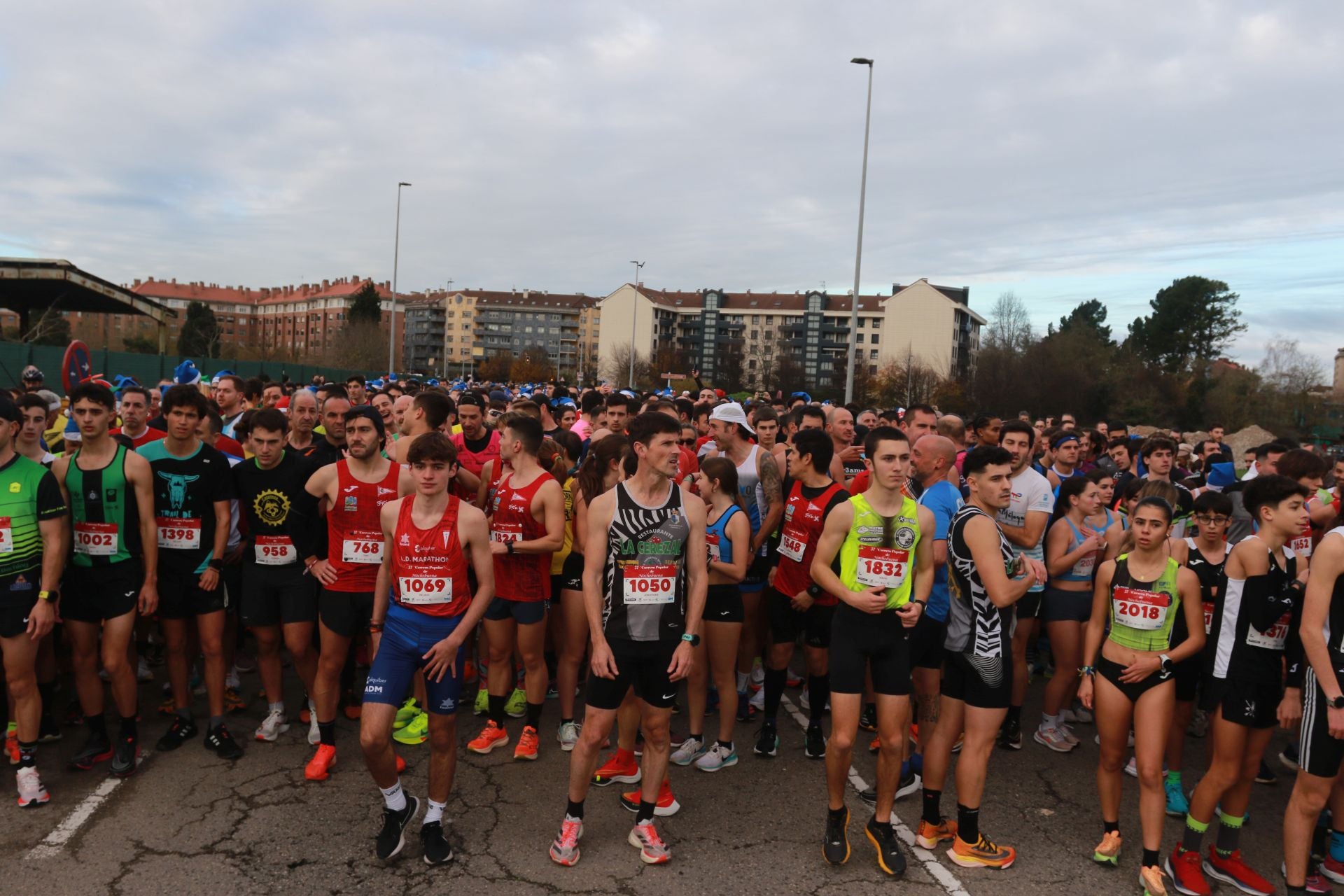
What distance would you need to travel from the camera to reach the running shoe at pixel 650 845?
3.99 metres

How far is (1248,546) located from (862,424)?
6.23 m

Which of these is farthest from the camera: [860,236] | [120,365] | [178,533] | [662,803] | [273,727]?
[120,365]

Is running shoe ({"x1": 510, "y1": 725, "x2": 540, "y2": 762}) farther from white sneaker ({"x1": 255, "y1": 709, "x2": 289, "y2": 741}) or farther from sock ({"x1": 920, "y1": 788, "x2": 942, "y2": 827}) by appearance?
sock ({"x1": 920, "y1": 788, "x2": 942, "y2": 827})

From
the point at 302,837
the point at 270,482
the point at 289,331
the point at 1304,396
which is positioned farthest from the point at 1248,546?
the point at 289,331

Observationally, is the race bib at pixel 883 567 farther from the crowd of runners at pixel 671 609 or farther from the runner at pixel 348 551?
the runner at pixel 348 551

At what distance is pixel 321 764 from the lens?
476cm

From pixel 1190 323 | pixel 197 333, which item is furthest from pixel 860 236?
pixel 197 333

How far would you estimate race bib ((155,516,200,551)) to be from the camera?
16.4 ft

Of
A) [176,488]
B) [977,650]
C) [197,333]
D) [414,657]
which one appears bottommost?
[414,657]

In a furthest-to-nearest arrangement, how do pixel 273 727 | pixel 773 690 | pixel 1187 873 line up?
pixel 773 690, pixel 273 727, pixel 1187 873

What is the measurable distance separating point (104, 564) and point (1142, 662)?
5.54 m

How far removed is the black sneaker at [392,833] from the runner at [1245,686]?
3692mm

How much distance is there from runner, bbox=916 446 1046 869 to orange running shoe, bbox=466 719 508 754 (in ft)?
8.52

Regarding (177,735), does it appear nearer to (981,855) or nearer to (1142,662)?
(981,855)
